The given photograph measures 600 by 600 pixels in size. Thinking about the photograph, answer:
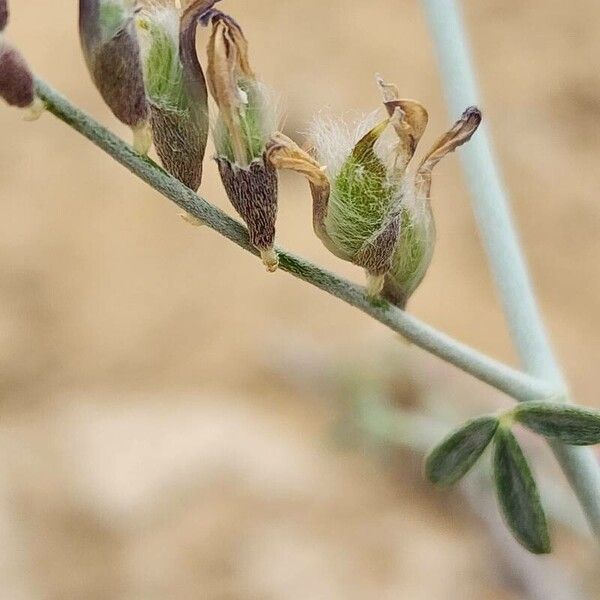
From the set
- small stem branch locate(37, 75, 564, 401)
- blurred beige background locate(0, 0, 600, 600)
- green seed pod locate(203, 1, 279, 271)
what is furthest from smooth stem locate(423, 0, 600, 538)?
blurred beige background locate(0, 0, 600, 600)

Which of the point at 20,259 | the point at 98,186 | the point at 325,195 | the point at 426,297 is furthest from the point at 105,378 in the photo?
the point at 325,195

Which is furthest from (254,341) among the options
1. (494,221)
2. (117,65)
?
(117,65)

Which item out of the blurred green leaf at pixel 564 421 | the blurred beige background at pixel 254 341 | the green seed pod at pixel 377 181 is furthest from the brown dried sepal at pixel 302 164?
the blurred beige background at pixel 254 341

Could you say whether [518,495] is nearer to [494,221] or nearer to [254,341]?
[494,221]

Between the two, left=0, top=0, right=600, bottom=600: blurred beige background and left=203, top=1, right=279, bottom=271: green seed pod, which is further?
left=0, top=0, right=600, bottom=600: blurred beige background

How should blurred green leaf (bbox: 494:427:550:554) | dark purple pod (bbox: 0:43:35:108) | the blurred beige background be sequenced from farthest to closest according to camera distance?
1. the blurred beige background
2. blurred green leaf (bbox: 494:427:550:554)
3. dark purple pod (bbox: 0:43:35:108)

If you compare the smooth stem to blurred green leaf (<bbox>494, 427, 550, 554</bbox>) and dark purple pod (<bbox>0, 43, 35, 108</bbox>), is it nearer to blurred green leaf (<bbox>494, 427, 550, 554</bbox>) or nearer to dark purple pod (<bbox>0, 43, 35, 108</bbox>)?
blurred green leaf (<bbox>494, 427, 550, 554</bbox>)

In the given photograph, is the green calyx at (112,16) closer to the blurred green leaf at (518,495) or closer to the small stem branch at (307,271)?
the small stem branch at (307,271)
